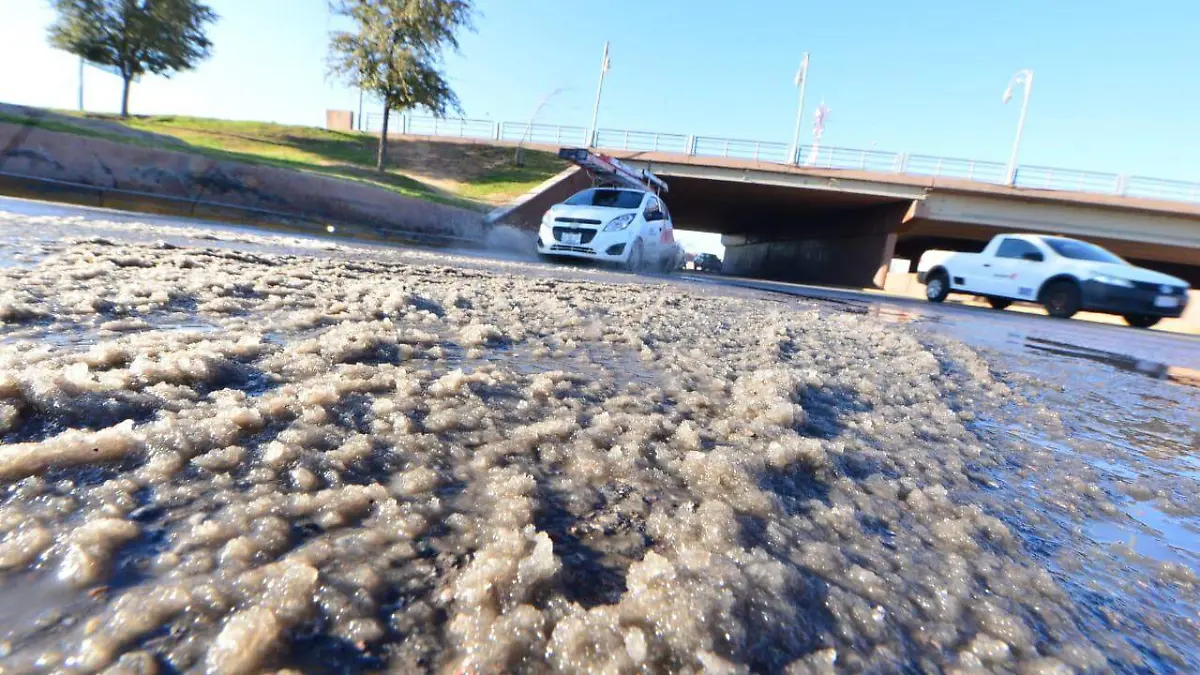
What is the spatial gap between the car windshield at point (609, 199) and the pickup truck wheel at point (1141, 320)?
8961 millimetres

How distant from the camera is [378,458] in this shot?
3.98ft

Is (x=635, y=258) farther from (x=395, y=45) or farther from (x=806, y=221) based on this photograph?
(x=806, y=221)

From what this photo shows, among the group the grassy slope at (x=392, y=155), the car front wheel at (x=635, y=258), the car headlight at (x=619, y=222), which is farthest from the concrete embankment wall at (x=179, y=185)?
the grassy slope at (x=392, y=155)

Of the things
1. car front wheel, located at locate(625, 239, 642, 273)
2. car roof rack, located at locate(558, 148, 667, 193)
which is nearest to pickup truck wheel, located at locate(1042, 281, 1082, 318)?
car front wheel, located at locate(625, 239, 642, 273)

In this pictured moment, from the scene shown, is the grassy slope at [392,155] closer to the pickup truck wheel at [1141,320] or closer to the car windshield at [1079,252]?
the car windshield at [1079,252]

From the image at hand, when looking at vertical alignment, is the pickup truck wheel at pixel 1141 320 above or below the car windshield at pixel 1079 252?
below

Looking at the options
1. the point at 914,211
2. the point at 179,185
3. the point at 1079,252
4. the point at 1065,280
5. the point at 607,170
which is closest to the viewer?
the point at 179,185

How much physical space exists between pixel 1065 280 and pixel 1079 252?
0.73 metres

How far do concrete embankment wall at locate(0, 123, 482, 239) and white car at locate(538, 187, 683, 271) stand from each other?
10.7 ft

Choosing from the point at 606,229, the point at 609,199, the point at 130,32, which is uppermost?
the point at 130,32

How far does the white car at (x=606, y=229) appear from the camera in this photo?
9.80m

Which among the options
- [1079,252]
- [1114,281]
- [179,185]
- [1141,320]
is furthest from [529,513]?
[1141,320]

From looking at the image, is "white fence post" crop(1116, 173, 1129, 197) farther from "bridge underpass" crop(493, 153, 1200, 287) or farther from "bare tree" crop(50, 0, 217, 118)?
"bare tree" crop(50, 0, 217, 118)

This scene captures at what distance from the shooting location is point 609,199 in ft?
36.0
